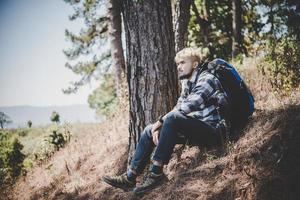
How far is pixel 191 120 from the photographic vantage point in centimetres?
353

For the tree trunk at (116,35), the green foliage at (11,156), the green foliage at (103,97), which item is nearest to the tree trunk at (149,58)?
the tree trunk at (116,35)

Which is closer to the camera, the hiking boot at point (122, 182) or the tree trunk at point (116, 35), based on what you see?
the hiking boot at point (122, 182)

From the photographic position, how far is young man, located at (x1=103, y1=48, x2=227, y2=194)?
3551 millimetres

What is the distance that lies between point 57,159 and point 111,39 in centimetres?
498

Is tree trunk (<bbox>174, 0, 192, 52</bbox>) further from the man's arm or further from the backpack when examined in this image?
the man's arm

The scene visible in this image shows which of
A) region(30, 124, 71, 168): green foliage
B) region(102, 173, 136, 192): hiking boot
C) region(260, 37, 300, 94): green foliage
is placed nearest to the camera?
region(102, 173, 136, 192): hiking boot

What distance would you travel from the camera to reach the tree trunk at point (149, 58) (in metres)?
4.16

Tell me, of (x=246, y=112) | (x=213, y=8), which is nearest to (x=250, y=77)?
(x=246, y=112)

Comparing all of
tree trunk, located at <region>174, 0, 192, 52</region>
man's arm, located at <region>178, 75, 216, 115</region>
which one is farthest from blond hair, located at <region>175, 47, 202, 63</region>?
tree trunk, located at <region>174, 0, 192, 52</region>

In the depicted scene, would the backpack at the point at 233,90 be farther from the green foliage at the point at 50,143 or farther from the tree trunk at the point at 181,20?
the green foliage at the point at 50,143

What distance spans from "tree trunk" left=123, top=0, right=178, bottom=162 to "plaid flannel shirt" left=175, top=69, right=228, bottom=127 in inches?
25.1

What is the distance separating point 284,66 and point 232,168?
2713 millimetres

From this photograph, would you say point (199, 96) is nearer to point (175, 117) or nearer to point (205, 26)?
point (175, 117)

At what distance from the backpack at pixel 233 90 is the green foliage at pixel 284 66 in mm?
1318
